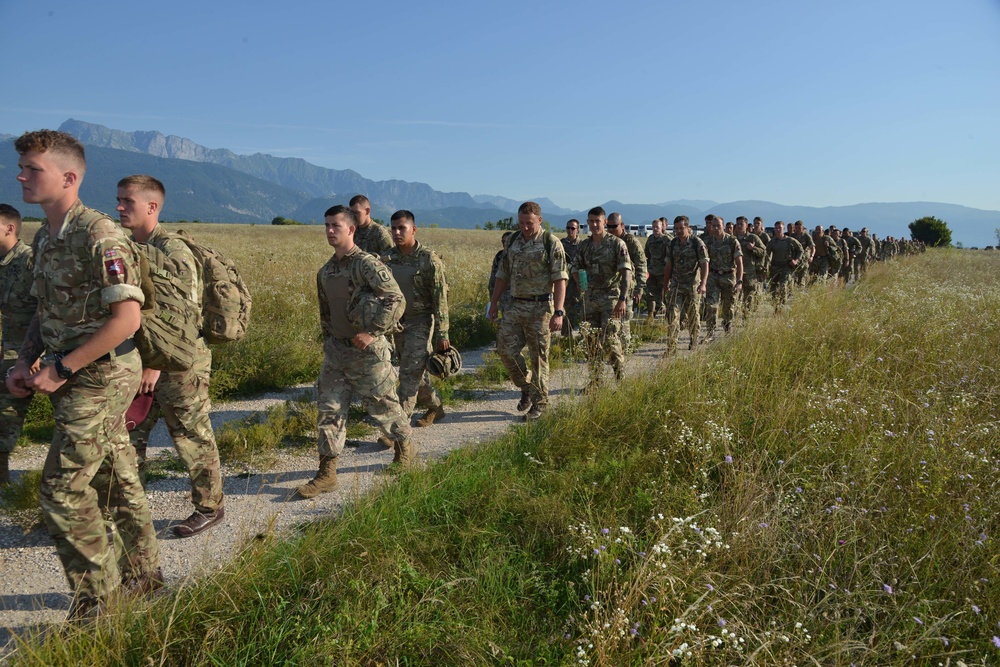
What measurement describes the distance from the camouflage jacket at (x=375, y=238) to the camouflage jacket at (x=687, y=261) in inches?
202

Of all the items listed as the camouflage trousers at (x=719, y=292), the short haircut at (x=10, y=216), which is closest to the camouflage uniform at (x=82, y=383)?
the short haircut at (x=10, y=216)

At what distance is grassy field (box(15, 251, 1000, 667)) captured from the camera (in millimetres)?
2354

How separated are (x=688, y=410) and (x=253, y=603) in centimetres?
327

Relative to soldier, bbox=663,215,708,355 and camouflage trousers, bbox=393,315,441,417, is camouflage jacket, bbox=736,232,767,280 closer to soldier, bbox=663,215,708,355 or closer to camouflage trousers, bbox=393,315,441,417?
soldier, bbox=663,215,708,355

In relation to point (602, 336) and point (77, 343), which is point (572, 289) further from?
point (77, 343)

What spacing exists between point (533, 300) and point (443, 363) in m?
1.21

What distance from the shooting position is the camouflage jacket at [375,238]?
22.7 feet

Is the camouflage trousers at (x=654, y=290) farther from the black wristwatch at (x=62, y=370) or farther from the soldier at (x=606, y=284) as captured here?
the black wristwatch at (x=62, y=370)

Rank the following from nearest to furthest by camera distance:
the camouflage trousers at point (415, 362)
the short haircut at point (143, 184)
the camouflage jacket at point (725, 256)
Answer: the short haircut at point (143, 184), the camouflage trousers at point (415, 362), the camouflage jacket at point (725, 256)

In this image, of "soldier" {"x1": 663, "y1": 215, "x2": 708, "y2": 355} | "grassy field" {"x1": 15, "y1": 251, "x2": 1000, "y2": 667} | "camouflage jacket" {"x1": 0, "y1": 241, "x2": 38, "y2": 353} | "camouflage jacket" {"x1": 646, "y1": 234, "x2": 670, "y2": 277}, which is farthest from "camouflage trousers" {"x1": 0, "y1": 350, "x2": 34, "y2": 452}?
"camouflage jacket" {"x1": 646, "y1": 234, "x2": 670, "y2": 277}

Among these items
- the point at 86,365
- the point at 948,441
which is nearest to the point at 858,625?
the point at 948,441

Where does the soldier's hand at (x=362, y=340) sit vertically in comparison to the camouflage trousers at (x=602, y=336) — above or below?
above

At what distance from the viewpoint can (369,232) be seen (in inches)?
280

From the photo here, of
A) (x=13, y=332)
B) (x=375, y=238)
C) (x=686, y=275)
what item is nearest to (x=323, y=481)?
(x=13, y=332)
